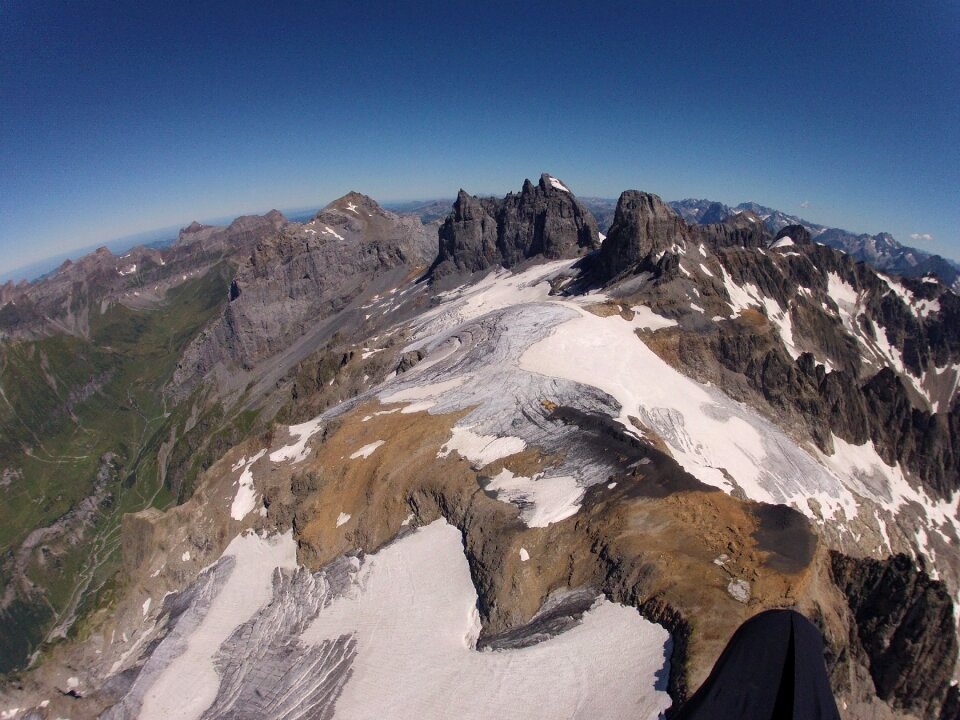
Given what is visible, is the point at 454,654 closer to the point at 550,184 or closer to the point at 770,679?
the point at 770,679

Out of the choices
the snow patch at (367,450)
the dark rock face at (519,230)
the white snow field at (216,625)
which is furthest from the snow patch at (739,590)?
the dark rock face at (519,230)

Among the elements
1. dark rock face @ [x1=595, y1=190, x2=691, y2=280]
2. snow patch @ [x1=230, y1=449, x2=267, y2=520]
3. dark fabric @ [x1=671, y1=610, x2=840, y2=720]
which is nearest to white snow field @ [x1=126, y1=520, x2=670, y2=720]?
snow patch @ [x1=230, y1=449, x2=267, y2=520]

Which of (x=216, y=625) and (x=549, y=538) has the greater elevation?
(x=549, y=538)

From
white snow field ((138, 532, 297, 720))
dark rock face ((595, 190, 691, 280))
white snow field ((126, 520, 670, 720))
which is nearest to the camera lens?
white snow field ((126, 520, 670, 720))

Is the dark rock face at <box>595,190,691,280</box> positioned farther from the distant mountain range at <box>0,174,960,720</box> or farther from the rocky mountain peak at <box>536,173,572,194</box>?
the rocky mountain peak at <box>536,173,572,194</box>

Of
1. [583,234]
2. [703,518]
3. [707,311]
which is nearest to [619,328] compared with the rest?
[707,311]

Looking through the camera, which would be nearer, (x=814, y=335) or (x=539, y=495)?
(x=539, y=495)

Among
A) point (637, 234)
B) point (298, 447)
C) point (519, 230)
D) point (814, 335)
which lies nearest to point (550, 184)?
point (519, 230)
